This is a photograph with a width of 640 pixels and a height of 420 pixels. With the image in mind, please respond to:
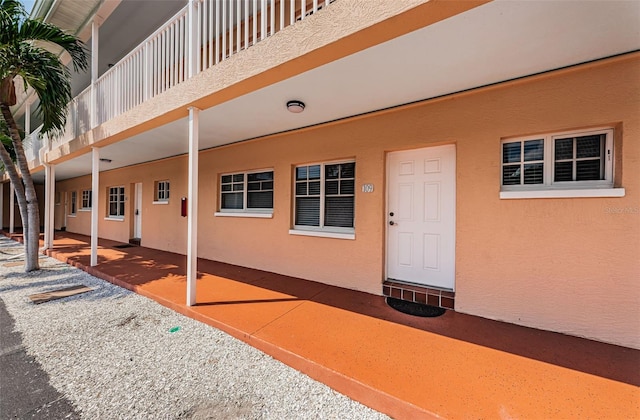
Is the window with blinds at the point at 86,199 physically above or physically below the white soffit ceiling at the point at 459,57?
below

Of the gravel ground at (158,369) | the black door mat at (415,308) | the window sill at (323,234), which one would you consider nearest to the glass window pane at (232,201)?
the window sill at (323,234)

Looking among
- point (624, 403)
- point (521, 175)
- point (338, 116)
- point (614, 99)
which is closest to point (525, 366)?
point (624, 403)

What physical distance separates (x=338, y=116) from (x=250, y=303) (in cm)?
321

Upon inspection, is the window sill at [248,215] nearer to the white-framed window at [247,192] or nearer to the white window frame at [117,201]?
the white-framed window at [247,192]

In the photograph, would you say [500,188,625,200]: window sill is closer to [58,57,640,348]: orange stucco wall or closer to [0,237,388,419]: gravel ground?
[58,57,640,348]: orange stucco wall

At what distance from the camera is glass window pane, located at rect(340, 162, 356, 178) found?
4.47m

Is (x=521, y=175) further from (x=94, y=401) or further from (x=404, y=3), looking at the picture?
(x=94, y=401)

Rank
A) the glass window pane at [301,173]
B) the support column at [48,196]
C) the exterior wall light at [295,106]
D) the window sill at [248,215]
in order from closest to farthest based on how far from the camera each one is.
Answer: the exterior wall light at [295,106]
the glass window pane at [301,173]
the window sill at [248,215]
the support column at [48,196]

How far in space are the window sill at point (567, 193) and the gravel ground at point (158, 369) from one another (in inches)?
111

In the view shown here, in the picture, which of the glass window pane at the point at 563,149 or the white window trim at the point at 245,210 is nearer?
the glass window pane at the point at 563,149

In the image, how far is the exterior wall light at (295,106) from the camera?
369cm

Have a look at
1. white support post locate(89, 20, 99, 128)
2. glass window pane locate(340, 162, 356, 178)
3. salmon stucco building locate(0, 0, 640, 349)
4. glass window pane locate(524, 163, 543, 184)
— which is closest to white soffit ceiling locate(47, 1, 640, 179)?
salmon stucco building locate(0, 0, 640, 349)

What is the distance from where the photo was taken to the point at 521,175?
3197 mm

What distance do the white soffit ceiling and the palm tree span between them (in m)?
3.95
